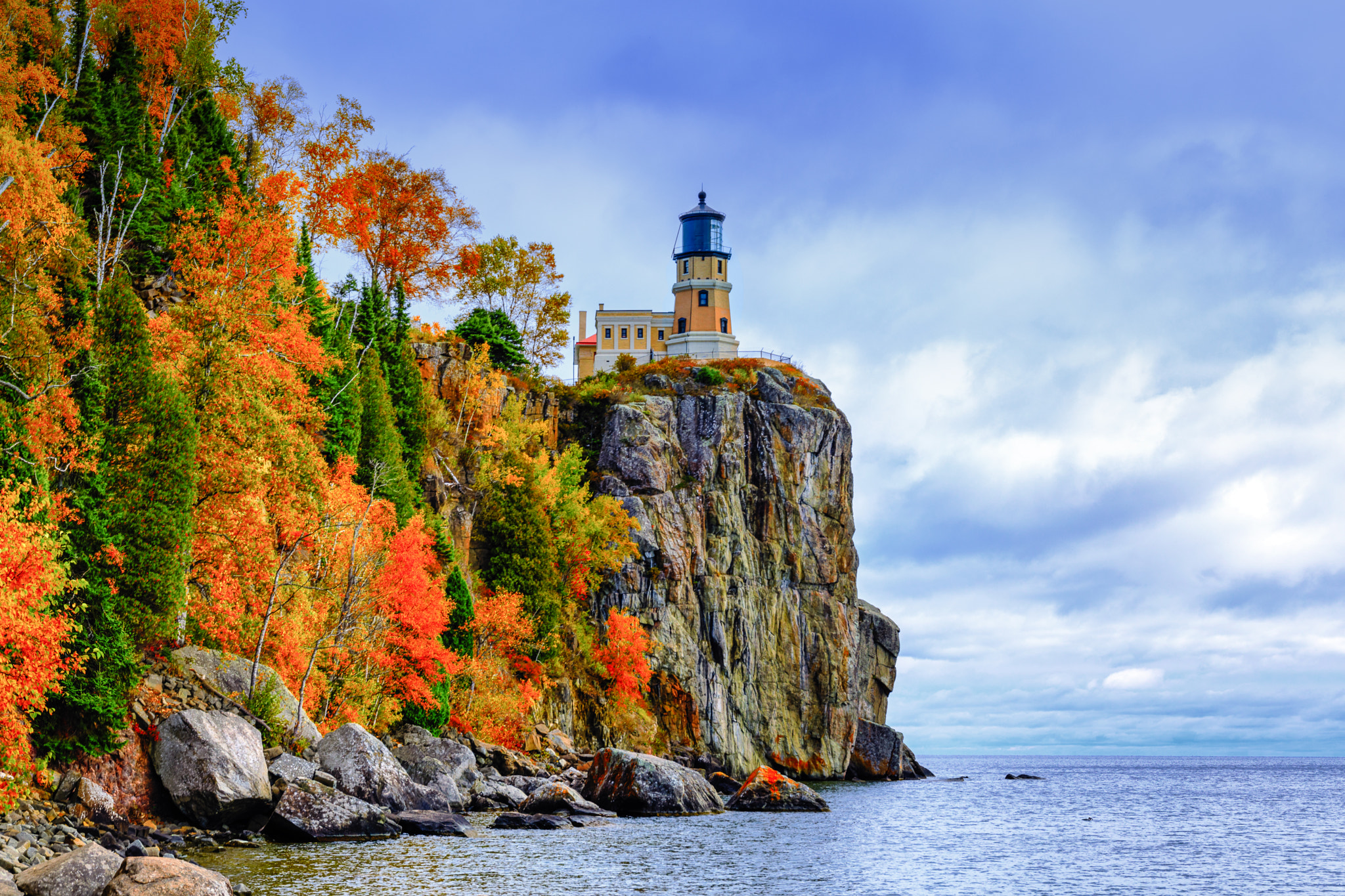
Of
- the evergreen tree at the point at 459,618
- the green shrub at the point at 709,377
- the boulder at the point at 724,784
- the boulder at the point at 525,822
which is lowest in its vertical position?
the boulder at the point at 724,784

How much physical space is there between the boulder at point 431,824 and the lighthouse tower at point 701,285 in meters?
77.6

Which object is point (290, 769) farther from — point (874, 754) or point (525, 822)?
point (874, 754)

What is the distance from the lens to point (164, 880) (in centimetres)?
1928

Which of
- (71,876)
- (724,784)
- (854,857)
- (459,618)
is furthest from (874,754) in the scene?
(71,876)

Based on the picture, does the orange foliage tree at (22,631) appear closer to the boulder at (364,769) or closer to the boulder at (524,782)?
the boulder at (364,769)

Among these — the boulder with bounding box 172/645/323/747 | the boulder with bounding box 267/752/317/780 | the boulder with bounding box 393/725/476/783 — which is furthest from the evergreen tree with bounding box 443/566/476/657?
the boulder with bounding box 267/752/317/780

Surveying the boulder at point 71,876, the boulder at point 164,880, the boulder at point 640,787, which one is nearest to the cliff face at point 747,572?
the boulder at point 640,787

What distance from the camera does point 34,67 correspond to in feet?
129

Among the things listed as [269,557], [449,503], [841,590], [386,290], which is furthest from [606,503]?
[269,557]

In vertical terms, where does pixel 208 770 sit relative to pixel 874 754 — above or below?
above

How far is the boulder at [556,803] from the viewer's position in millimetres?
42625

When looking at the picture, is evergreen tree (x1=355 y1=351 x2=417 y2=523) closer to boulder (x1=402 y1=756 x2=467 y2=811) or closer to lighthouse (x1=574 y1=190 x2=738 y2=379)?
boulder (x1=402 y1=756 x2=467 y2=811)

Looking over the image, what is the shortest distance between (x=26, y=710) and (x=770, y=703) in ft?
219

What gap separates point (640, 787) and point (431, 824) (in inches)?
537
